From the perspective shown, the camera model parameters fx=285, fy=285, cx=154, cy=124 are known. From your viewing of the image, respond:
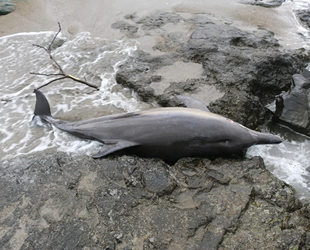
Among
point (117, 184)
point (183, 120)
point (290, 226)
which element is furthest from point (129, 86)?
point (290, 226)

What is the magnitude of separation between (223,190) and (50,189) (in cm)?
214

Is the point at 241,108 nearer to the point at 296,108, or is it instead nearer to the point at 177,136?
the point at 296,108

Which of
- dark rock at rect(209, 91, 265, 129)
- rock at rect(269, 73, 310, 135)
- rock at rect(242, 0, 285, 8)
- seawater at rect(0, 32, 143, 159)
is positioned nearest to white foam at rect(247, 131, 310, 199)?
rock at rect(269, 73, 310, 135)

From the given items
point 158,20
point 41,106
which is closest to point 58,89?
point 41,106

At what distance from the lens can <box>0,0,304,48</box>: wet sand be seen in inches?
313

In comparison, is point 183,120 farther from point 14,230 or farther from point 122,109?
point 14,230

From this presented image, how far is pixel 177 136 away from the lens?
391cm

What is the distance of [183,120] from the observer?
13.0 feet

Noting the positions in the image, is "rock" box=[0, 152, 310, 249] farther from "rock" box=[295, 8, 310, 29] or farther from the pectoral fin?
"rock" box=[295, 8, 310, 29]

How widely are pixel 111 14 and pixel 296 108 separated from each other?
6.22 metres

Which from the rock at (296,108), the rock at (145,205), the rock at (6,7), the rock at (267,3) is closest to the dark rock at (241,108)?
the rock at (296,108)

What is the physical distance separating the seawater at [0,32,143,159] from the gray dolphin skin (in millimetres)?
592

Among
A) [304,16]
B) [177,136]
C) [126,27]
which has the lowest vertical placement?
[126,27]

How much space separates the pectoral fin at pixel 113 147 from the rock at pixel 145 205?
0.09m
